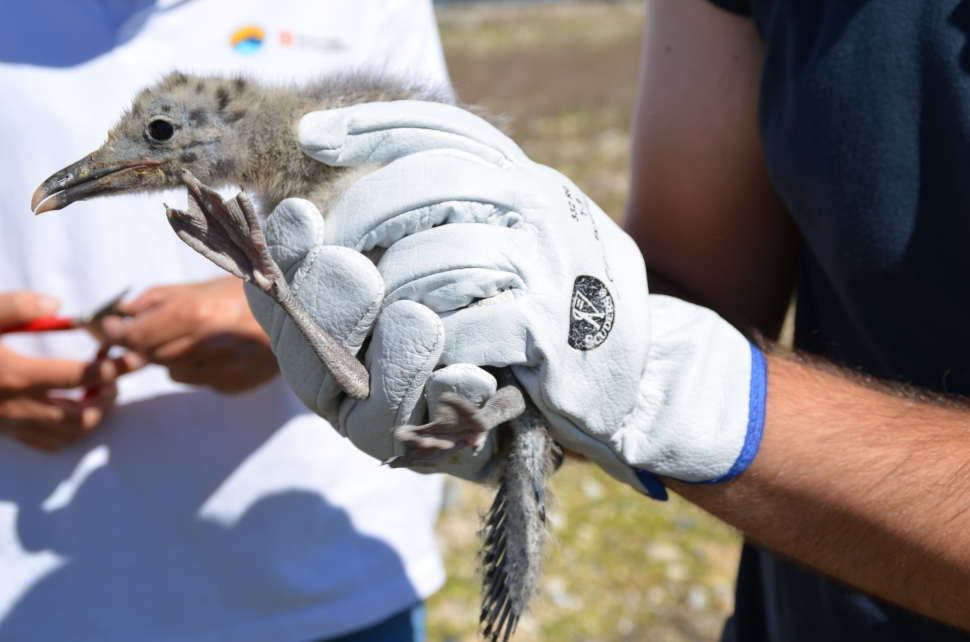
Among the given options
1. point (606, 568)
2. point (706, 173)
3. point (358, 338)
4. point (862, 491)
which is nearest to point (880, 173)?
point (706, 173)

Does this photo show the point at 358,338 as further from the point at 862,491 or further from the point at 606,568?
the point at 606,568

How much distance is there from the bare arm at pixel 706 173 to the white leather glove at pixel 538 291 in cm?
38

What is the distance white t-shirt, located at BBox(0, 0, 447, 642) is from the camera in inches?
67.2

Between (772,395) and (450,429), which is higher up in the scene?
(450,429)

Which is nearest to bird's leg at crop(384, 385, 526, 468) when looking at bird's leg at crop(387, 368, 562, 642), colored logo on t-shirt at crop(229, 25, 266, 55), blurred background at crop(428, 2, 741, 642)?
bird's leg at crop(387, 368, 562, 642)

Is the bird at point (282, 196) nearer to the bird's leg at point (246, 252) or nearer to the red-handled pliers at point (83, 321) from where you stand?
the bird's leg at point (246, 252)

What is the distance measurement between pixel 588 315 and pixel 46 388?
103 cm

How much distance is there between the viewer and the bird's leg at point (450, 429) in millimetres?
1268

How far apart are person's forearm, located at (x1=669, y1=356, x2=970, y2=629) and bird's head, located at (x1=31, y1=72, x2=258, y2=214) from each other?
0.92 meters

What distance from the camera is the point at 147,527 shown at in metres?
1.81

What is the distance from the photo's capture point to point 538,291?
51.8 inches

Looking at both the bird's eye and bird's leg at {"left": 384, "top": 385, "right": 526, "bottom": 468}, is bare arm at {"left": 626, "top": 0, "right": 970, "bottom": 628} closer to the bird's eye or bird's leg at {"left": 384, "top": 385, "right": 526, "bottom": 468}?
bird's leg at {"left": 384, "top": 385, "right": 526, "bottom": 468}

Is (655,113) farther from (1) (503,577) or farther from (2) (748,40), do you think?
(1) (503,577)

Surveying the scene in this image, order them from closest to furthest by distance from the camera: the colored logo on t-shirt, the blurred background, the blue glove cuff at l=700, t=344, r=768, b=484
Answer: the blue glove cuff at l=700, t=344, r=768, b=484
the colored logo on t-shirt
the blurred background
